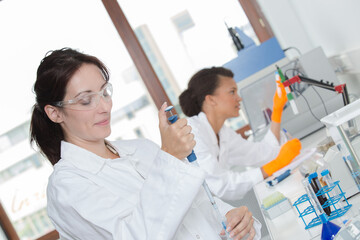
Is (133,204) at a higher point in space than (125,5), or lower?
lower

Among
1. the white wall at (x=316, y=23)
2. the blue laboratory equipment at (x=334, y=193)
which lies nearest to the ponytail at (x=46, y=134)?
the blue laboratory equipment at (x=334, y=193)

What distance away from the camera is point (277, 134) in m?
2.74

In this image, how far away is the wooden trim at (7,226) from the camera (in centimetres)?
370

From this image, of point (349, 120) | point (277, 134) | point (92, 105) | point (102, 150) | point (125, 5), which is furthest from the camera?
point (125, 5)

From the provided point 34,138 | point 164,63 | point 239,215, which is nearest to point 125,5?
point 164,63

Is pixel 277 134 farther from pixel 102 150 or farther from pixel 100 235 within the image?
pixel 100 235

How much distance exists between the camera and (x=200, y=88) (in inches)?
109

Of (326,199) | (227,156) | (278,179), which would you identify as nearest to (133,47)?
(227,156)

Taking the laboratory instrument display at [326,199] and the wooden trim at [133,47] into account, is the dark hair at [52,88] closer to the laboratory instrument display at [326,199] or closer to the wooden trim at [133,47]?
the laboratory instrument display at [326,199]

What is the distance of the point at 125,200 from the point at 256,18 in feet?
9.54

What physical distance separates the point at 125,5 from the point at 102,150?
2552mm

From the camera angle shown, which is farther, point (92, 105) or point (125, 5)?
point (125, 5)

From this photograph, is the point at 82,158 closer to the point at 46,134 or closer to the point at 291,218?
the point at 46,134

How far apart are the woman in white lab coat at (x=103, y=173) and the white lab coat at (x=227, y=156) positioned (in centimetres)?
66
